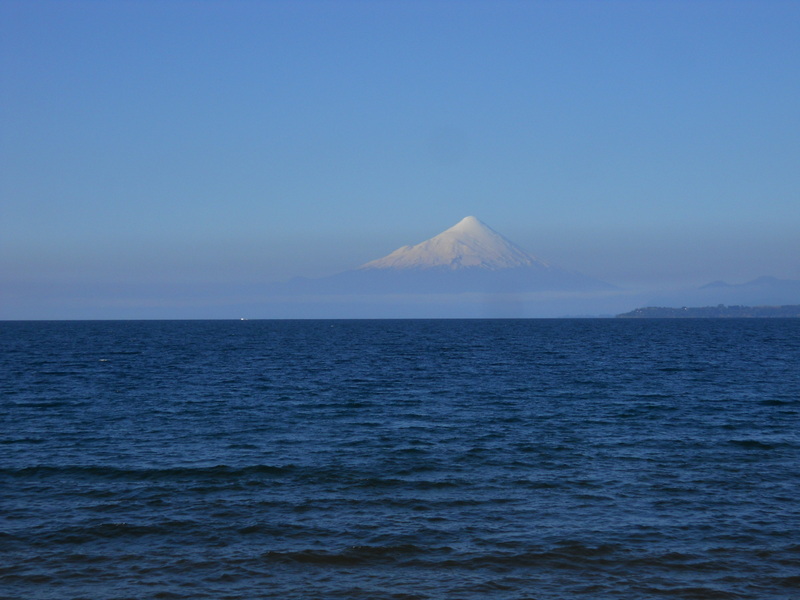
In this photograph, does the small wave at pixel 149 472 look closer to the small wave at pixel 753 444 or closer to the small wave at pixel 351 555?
the small wave at pixel 351 555

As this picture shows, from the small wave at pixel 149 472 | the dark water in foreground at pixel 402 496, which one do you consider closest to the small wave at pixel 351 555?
the dark water in foreground at pixel 402 496

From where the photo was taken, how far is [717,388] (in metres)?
54.6

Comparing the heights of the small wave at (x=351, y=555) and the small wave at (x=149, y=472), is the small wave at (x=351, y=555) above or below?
below

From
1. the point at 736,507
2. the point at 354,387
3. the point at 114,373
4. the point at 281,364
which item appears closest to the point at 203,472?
the point at 736,507

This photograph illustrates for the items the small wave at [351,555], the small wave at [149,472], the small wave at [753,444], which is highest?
the small wave at [753,444]

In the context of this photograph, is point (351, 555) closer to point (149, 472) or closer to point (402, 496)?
point (402, 496)

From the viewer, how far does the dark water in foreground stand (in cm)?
1747

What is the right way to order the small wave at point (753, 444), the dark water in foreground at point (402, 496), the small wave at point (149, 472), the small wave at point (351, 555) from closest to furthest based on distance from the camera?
1. the dark water in foreground at point (402, 496)
2. the small wave at point (351, 555)
3. the small wave at point (149, 472)
4. the small wave at point (753, 444)

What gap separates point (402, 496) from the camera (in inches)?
958

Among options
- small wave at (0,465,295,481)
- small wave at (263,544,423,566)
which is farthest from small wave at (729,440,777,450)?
small wave at (263,544,423,566)

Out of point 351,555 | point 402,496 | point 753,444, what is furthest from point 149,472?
point 753,444

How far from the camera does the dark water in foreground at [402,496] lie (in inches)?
688

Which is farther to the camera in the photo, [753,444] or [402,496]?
[753,444]

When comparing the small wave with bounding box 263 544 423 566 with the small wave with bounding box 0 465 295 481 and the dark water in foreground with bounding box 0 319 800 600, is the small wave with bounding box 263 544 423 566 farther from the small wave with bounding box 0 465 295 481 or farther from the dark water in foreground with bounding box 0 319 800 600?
the small wave with bounding box 0 465 295 481
